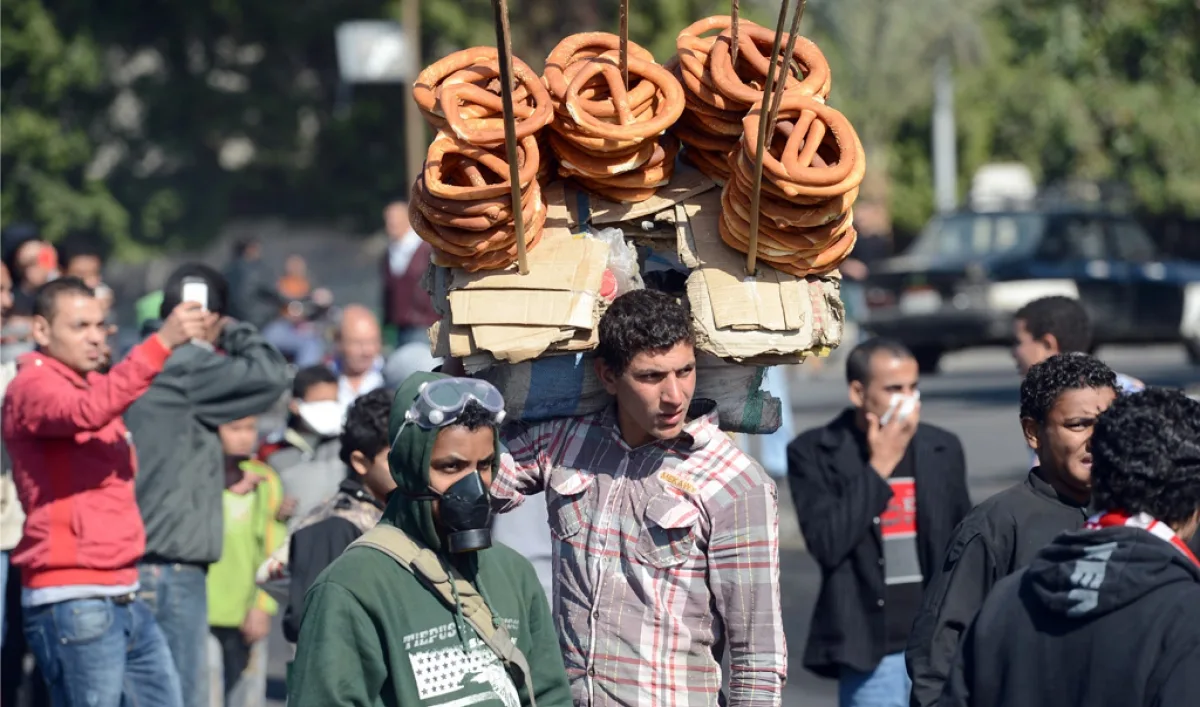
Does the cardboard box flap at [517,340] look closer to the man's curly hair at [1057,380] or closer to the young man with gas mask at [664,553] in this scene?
the young man with gas mask at [664,553]

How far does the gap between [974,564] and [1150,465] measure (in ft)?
3.54

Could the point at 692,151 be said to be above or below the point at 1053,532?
above

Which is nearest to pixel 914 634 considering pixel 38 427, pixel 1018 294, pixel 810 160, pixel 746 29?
pixel 810 160

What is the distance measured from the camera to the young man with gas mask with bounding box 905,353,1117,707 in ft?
14.8

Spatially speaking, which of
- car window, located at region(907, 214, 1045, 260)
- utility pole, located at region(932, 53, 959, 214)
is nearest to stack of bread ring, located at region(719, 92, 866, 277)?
car window, located at region(907, 214, 1045, 260)

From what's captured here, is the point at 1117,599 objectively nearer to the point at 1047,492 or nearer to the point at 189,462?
the point at 1047,492

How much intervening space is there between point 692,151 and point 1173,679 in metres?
1.87

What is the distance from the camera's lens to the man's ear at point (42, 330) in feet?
21.3

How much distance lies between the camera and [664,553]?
435 cm

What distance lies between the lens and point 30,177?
3123 cm

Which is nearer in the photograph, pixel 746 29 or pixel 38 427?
pixel 746 29

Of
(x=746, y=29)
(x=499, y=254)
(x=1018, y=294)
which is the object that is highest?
(x=746, y=29)

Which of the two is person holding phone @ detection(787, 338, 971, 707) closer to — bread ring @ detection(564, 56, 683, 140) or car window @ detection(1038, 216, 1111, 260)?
bread ring @ detection(564, 56, 683, 140)

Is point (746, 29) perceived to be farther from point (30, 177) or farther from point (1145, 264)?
point (30, 177)
